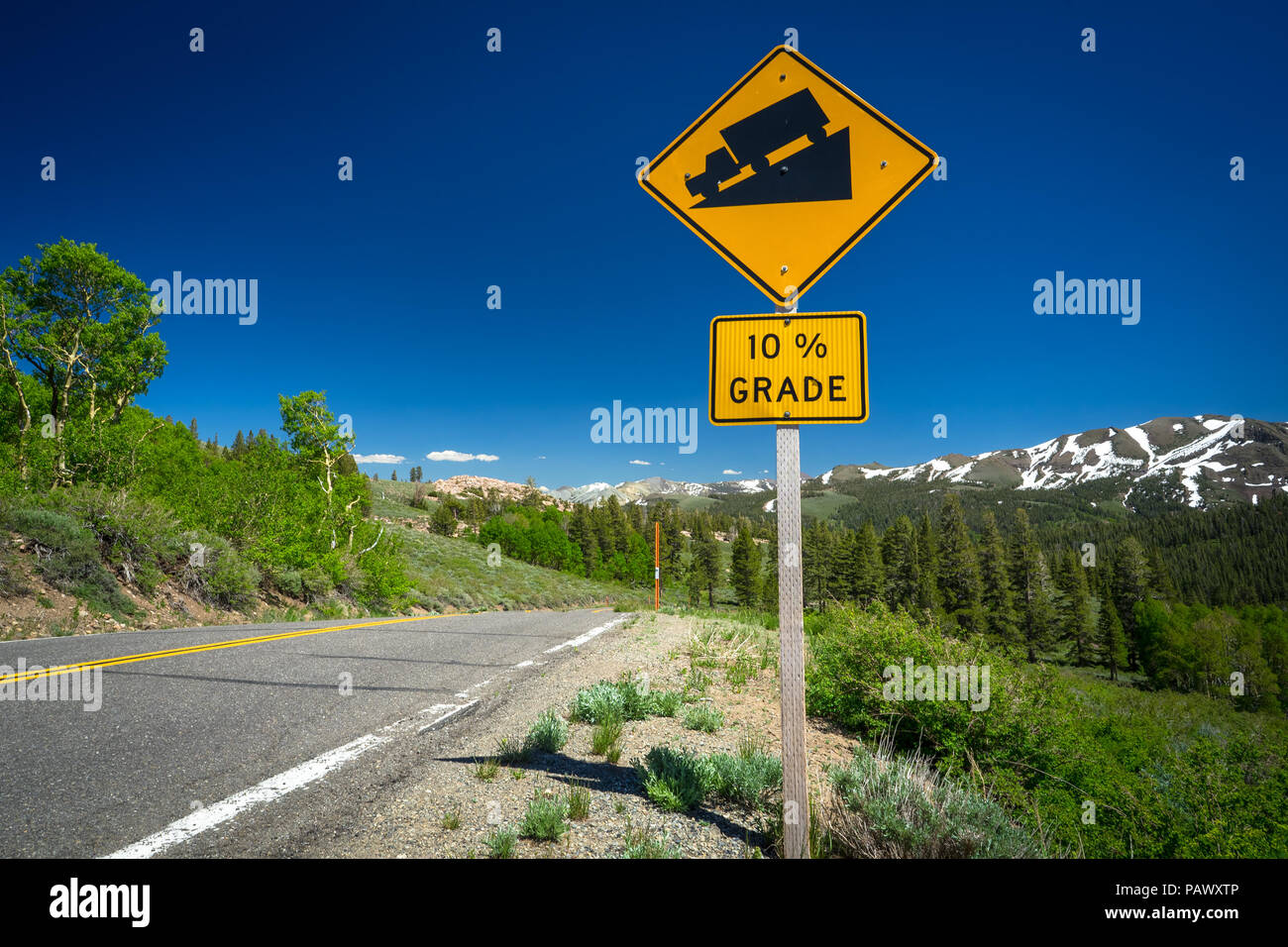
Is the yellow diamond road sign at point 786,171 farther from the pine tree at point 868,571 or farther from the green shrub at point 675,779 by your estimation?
the pine tree at point 868,571

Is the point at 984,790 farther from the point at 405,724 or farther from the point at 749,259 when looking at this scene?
the point at 405,724

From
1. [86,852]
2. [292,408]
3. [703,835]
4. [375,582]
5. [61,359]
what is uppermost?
[61,359]

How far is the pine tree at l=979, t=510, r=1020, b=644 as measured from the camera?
47.3m

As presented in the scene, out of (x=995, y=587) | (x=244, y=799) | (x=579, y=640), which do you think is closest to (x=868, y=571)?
(x=995, y=587)

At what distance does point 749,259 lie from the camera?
9.07 feet

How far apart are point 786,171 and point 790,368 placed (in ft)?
3.80

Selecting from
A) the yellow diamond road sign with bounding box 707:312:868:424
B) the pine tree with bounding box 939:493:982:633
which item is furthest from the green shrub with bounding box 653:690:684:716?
the pine tree with bounding box 939:493:982:633

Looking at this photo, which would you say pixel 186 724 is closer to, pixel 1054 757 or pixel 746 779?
pixel 746 779

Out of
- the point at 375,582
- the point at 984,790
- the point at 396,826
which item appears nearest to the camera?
the point at 396,826

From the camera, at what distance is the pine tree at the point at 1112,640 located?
60.6m

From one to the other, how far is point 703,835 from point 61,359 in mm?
38107

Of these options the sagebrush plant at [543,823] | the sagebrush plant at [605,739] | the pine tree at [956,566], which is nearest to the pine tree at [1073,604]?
the pine tree at [956,566]
